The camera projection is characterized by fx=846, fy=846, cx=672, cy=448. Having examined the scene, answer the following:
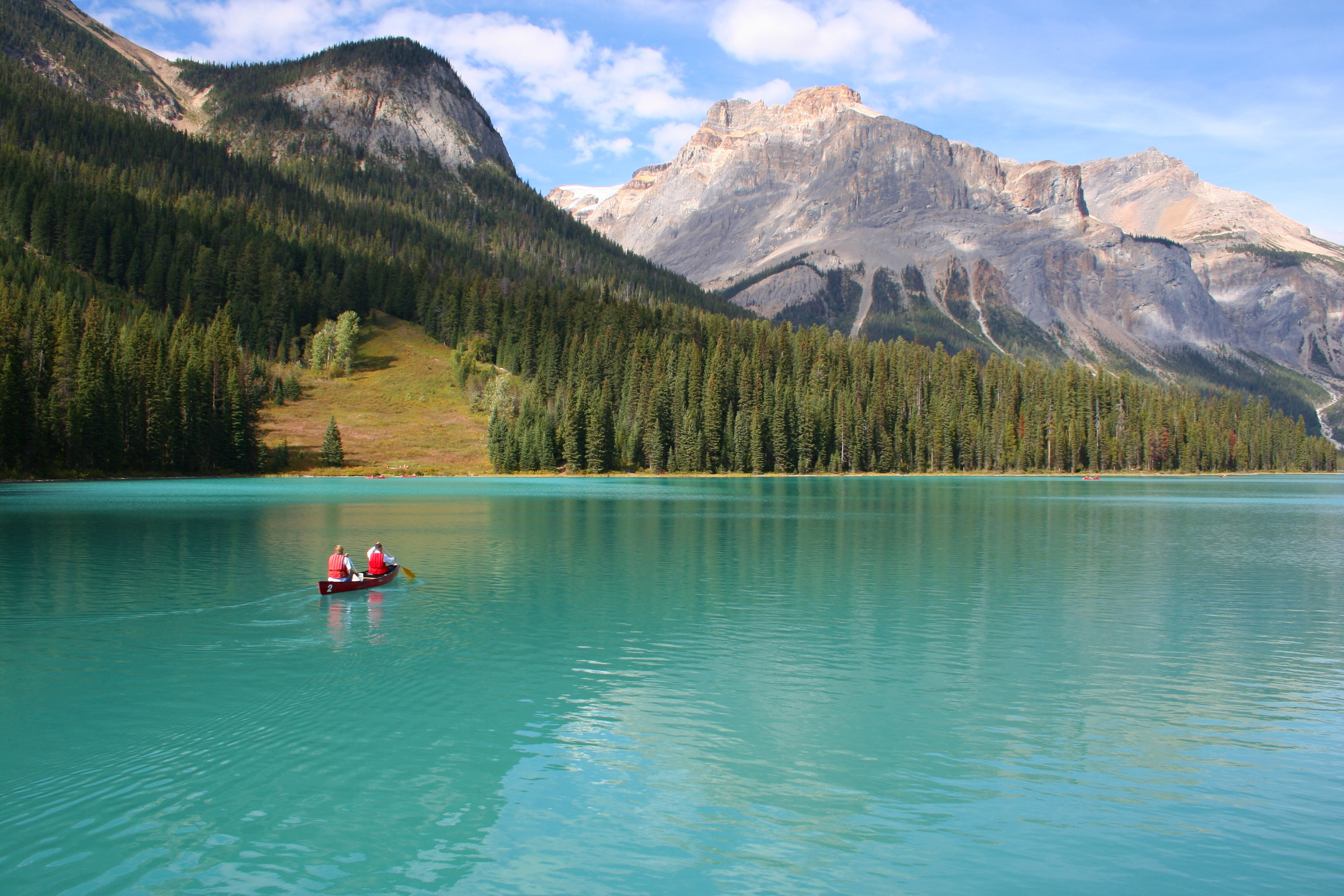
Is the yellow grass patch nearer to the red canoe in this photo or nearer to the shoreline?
the shoreline

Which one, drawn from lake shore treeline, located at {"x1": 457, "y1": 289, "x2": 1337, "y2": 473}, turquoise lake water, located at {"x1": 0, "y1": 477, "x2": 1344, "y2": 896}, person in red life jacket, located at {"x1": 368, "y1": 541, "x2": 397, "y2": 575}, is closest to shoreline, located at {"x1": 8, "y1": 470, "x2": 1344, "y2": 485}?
lake shore treeline, located at {"x1": 457, "y1": 289, "x2": 1337, "y2": 473}

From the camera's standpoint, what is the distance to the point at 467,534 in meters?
59.2

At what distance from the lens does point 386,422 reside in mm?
168375

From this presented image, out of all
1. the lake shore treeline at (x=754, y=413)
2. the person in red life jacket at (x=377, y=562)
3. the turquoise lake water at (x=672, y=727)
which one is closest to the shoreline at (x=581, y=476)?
the lake shore treeline at (x=754, y=413)

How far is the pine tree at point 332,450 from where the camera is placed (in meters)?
148

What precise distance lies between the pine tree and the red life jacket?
120 meters

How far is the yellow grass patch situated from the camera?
152000mm

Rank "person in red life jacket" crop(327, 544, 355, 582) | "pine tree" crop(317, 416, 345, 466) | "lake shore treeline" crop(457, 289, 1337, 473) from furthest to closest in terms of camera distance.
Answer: "lake shore treeline" crop(457, 289, 1337, 473), "pine tree" crop(317, 416, 345, 466), "person in red life jacket" crop(327, 544, 355, 582)

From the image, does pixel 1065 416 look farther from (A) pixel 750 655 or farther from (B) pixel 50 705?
(B) pixel 50 705

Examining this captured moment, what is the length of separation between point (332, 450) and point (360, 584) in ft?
397

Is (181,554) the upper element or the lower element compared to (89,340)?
lower

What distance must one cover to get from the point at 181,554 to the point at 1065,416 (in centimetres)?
18761

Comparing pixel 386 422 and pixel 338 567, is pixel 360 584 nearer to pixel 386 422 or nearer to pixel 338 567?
pixel 338 567

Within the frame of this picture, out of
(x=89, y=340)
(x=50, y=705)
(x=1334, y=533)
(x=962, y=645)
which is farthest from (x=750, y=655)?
(x=89, y=340)
